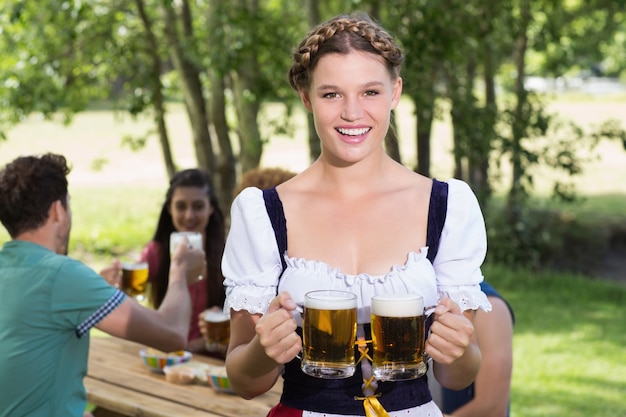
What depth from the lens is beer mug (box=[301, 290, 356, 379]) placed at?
197 centimetres

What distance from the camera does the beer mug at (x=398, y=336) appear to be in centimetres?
198

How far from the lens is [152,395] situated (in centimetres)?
349

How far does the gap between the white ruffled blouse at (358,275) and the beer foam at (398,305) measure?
98 millimetres

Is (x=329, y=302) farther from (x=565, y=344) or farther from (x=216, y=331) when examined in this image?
(x=565, y=344)

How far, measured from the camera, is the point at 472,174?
32.9 feet

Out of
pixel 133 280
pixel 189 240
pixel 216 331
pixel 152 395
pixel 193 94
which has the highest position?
pixel 193 94

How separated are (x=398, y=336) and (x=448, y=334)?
0.35ft

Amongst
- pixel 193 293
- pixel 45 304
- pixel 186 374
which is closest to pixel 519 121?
pixel 193 293

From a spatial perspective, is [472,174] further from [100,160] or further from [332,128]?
[332,128]

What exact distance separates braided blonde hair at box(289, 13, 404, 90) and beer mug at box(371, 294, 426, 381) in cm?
55

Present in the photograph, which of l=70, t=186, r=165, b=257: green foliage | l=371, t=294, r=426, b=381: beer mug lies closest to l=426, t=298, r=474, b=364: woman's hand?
l=371, t=294, r=426, b=381: beer mug

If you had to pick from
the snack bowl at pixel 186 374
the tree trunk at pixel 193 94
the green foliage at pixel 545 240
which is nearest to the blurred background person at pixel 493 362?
the snack bowl at pixel 186 374

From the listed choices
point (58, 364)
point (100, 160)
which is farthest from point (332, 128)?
point (100, 160)

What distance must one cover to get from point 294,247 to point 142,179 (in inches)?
653
